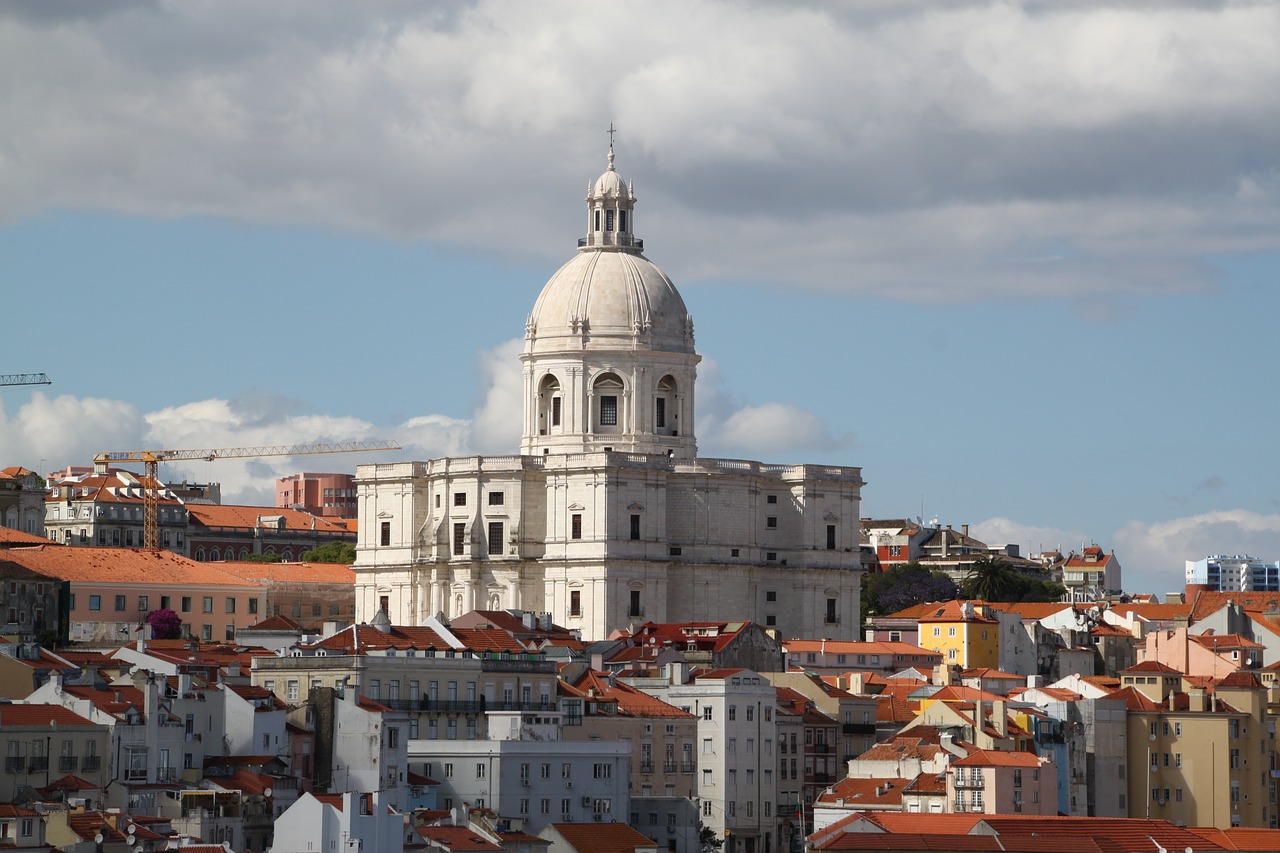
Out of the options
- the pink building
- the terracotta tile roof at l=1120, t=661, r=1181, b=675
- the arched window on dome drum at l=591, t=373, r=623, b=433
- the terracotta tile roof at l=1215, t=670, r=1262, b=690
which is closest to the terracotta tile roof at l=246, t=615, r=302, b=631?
→ the arched window on dome drum at l=591, t=373, r=623, b=433

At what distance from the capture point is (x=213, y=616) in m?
144

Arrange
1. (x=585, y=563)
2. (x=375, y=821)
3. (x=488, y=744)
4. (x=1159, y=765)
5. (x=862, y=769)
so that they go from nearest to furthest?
(x=375, y=821) < (x=488, y=744) < (x=862, y=769) < (x=1159, y=765) < (x=585, y=563)

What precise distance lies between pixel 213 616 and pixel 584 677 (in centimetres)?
4838

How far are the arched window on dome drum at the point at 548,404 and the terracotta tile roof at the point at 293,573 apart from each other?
1195 centimetres

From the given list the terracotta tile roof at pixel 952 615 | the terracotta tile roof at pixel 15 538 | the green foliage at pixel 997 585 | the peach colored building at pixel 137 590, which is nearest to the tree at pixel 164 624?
the peach colored building at pixel 137 590

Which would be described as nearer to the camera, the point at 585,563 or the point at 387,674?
the point at 387,674

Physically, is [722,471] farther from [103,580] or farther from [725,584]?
[103,580]

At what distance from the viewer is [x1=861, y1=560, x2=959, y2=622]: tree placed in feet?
555

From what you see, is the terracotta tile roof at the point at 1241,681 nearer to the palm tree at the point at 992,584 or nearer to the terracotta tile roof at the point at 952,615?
the terracotta tile roof at the point at 952,615

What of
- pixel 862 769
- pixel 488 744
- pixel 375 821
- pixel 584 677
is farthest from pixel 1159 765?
pixel 375 821

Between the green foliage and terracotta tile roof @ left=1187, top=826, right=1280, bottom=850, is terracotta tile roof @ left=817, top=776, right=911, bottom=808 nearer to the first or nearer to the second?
terracotta tile roof @ left=1187, top=826, right=1280, bottom=850

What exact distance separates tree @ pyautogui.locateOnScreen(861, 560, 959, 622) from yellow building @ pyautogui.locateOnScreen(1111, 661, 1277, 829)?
63.0 meters

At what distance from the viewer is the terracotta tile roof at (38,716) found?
249 feet

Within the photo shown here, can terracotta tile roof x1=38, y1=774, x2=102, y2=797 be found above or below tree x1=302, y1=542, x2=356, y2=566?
below
